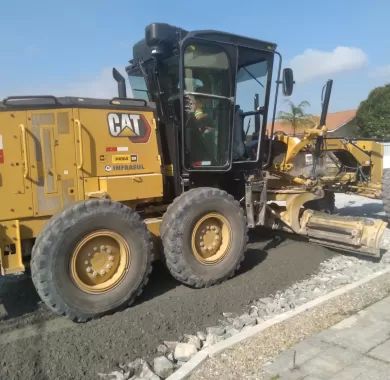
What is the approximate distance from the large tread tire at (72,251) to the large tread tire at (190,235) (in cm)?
35

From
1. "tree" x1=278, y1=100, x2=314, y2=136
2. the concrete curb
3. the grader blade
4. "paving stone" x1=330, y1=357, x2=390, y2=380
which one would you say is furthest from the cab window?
"tree" x1=278, y1=100, x2=314, y2=136

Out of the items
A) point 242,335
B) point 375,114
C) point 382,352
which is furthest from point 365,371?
point 375,114

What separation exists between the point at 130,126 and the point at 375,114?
34.1 metres

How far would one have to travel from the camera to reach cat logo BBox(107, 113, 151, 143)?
5.31 metres

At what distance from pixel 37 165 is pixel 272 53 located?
3.63 meters

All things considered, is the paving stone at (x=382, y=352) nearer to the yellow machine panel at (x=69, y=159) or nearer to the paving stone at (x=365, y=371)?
the paving stone at (x=365, y=371)

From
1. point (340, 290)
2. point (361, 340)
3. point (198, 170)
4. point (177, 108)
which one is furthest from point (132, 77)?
point (361, 340)

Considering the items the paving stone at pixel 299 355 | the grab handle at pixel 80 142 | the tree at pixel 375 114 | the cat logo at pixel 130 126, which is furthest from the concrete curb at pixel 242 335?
the tree at pixel 375 114

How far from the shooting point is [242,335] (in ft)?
13.4

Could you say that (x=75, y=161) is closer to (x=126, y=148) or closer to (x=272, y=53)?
(x=126, y=148)

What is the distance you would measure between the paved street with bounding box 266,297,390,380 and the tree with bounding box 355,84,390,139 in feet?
106

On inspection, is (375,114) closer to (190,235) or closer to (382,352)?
(190,235)

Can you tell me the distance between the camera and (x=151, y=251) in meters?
5.16

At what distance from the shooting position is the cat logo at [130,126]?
531 cm
